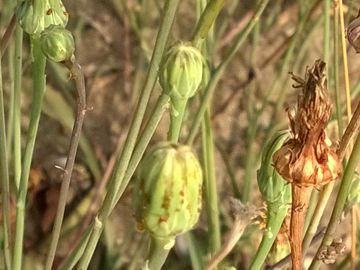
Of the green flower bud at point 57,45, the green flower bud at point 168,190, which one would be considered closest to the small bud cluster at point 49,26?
the green flower bud at point 57,45

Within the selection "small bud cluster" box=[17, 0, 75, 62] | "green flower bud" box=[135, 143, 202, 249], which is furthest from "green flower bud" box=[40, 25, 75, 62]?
"green flower bud" box=[135, 143, 202, 249]

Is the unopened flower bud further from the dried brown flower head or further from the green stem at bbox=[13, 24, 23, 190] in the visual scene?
the green stem at bbox=[13, 24, 23, 190]

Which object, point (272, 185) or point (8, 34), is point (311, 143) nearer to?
point (272, 185)

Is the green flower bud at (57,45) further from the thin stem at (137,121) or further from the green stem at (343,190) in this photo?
the green stem at (343,190)

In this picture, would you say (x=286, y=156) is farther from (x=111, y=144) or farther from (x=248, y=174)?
(x=111, y=144)

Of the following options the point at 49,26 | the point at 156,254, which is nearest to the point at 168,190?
the point at 156,254

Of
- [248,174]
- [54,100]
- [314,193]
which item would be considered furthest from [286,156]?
[54,100]
